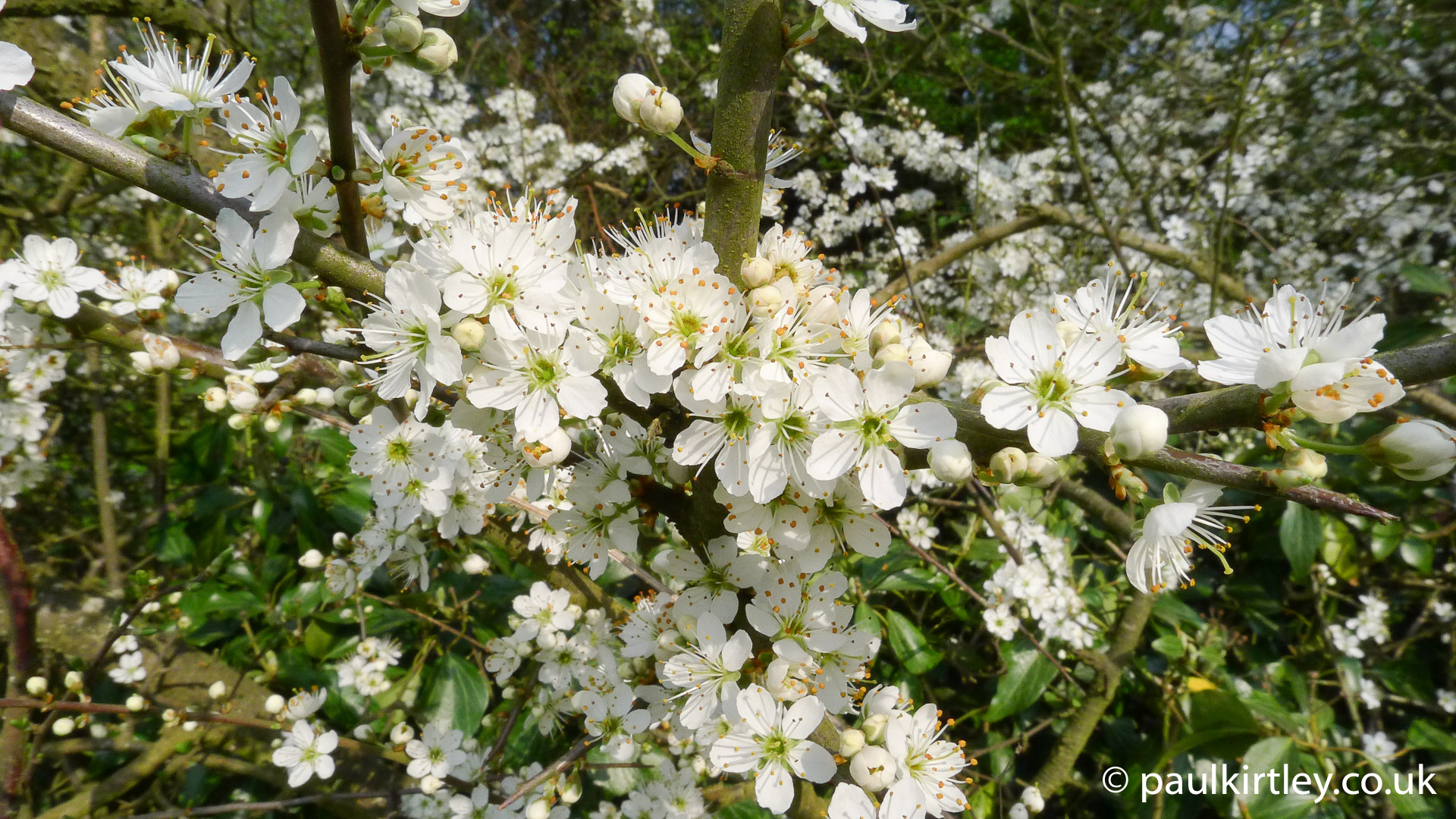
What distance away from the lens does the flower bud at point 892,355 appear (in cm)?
84

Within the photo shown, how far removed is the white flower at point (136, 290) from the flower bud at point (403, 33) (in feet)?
4.34

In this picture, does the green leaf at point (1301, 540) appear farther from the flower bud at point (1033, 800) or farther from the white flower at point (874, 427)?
the white flower at point (874, 427)

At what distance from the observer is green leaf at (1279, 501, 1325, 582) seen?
253cm

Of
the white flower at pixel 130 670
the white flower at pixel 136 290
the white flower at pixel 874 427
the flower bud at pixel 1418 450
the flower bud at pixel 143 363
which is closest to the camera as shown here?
the flower bud at pixel 1418 450

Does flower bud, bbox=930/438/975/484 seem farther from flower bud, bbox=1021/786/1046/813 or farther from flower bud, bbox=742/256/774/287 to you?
flower bud, bbox=1021/786/1046/813

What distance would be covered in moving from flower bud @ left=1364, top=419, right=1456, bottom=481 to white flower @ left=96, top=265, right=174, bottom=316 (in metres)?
2.31

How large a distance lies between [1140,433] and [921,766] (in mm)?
774

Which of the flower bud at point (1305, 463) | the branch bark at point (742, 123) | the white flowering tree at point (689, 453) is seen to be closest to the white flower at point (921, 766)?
the white flowering tree at point (689, 453)

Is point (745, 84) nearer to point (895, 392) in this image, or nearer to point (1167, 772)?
point (895, 392)

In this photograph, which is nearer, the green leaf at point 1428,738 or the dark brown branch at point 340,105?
→ the dark brown branch at point 340,105

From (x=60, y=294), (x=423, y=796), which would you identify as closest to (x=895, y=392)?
(x=60, y=294)

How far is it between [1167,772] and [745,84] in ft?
8.62

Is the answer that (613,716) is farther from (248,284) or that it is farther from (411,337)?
(248,284)

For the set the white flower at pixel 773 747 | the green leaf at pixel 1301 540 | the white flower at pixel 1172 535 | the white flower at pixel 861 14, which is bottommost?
the white flower at pixel 773 747
